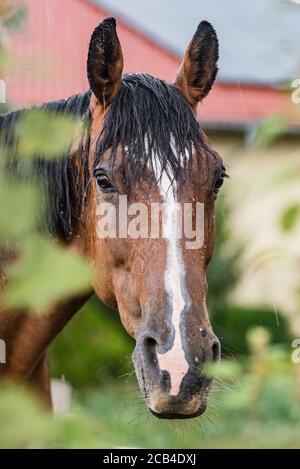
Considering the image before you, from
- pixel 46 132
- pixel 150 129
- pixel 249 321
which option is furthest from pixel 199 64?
pixel 249 321

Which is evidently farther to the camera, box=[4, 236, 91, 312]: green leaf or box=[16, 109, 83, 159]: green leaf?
box=[16, 109, 83, 159]: green leaf

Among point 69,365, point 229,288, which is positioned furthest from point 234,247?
point 69,365

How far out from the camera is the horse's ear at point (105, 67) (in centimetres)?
310

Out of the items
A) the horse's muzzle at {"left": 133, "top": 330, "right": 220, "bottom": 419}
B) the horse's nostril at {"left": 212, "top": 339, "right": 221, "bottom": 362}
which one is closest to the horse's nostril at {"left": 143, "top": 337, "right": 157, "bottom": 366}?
the horse's muzzle at {"left": 133, "top": 330, "right": 220, "bottom": 419}

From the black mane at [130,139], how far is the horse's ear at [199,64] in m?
0.14

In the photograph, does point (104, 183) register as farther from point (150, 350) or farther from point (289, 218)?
point (289, 218)

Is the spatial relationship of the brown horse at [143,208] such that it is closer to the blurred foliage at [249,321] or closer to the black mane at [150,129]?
the black mane at [150,129]

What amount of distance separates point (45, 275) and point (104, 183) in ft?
6.38

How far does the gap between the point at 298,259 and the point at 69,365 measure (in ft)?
21.9

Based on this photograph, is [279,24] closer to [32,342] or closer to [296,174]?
[296,174]

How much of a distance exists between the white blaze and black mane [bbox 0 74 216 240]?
9 cm

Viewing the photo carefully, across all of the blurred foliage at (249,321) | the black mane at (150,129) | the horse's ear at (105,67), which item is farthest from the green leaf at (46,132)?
the blurred foliage at (249,321)

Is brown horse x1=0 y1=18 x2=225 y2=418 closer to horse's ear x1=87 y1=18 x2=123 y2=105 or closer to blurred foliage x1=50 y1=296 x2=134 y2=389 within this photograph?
horse's ear x1=87 y1=18 x2=123 y2=105

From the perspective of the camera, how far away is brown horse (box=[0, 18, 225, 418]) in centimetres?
246
